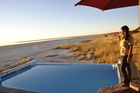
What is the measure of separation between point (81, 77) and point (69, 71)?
1.19 meters

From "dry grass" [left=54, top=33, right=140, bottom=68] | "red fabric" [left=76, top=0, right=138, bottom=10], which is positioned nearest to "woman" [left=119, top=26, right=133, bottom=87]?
"red fabric" [left=76, top=0, right=138, bottom=10]

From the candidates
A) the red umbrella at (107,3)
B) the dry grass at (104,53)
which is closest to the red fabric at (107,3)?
the red umbrella at (107,3)

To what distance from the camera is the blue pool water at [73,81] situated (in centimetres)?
544

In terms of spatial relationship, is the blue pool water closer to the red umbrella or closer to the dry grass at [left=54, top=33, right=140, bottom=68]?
the dry grass at [left=54, top=33, right=140, bottom=68]

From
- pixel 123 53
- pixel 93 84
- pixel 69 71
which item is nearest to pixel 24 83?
pixel 69 71

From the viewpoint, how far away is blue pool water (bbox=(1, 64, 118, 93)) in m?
5.44

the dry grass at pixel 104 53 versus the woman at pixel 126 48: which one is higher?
the woman at pixel 126 48

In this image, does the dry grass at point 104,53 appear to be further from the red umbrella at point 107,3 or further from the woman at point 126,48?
the woman at point 126,48

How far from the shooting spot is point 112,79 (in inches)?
243

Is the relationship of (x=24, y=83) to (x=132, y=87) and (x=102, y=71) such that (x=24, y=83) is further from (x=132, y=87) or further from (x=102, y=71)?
(x=132, y=87)

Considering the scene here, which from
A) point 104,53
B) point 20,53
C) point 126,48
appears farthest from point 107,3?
point 20,53

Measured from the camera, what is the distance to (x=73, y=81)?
Result: 239 inches

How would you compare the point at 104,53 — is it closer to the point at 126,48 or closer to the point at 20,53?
the point at 126,48

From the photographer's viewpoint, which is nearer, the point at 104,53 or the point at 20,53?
the point at 104,53
